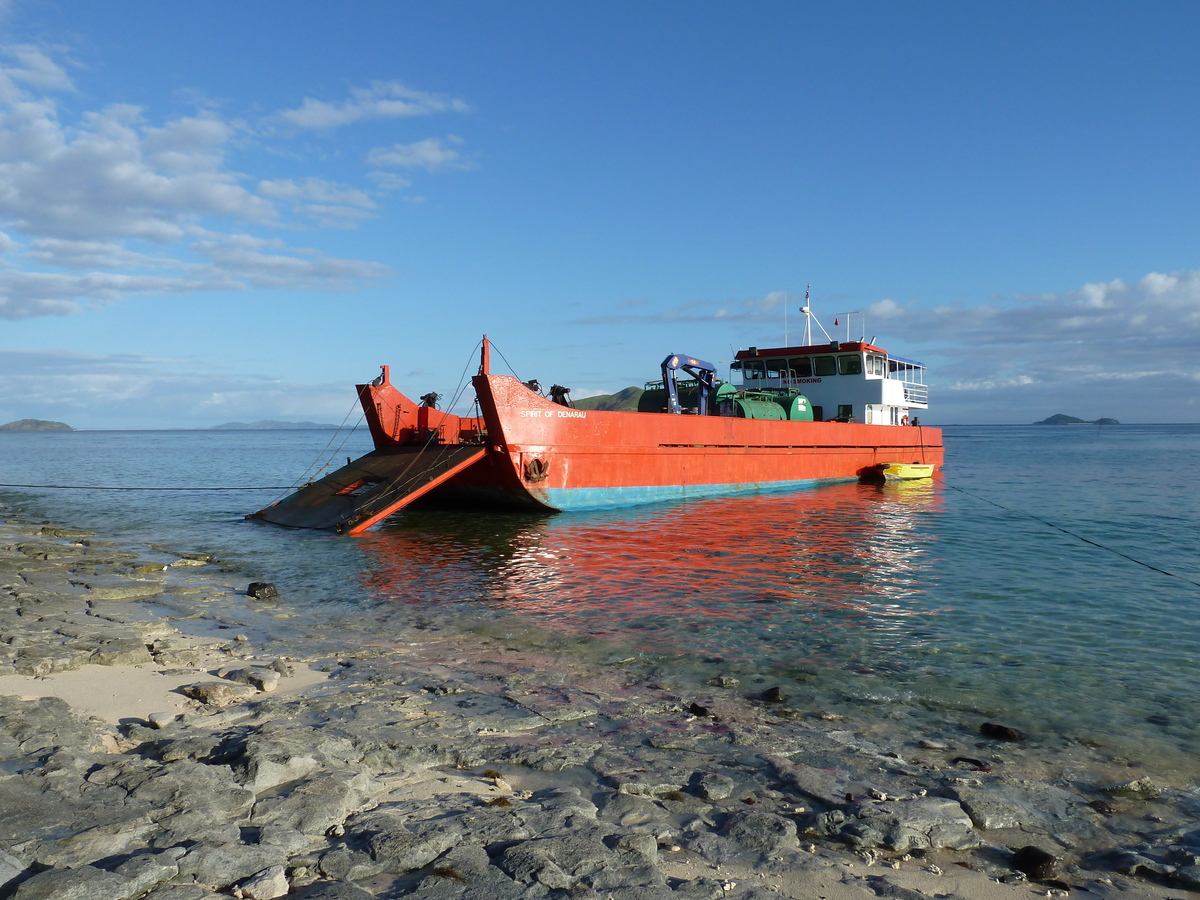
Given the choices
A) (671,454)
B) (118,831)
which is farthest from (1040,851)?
(671,454)

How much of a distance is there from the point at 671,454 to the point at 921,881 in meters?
17.7

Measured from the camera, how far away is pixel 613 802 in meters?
4.26

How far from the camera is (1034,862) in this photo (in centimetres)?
372

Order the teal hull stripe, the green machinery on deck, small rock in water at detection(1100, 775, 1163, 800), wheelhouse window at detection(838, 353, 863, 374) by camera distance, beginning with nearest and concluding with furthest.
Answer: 1. small rock in water at detection(1100, 775, 1163, 800)
2. the teal hull stripe
3. the green machinery on deck
4. wheelhouse window at detection(838, 353, 863, 374)

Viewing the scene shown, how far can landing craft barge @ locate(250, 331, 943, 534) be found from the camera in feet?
57.3

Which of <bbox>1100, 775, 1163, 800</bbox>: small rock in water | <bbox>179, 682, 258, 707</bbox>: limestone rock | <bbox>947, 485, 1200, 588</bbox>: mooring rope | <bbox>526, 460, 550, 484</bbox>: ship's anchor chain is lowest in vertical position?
<bbox>947, 485, 1200, 588</bbox>: mooring rope

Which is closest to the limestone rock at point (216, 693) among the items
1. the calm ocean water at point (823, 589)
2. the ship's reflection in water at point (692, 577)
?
the calm ocean water at point (823, 589)

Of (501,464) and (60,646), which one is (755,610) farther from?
(501,464)

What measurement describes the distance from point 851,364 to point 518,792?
28.2 meters

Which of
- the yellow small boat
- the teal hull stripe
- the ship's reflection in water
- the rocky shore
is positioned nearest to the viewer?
the rocky shore

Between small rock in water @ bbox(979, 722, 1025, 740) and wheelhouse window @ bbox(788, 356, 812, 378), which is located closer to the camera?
small rock in water @ bbox(979, 722, 1025, 740)

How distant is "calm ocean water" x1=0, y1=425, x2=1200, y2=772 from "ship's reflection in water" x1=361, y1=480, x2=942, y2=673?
0.05 metres

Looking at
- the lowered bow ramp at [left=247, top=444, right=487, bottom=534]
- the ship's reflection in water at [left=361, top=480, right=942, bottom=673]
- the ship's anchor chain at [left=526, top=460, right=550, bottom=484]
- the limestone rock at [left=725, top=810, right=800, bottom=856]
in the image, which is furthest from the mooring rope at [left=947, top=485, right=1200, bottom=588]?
the lowered bow ramp at [left=247, top=444, right=487, bottom=534]

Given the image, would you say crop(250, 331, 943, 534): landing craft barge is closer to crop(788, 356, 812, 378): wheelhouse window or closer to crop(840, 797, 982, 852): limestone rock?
crop(788, 356, 812, 378): wheelhouse window
